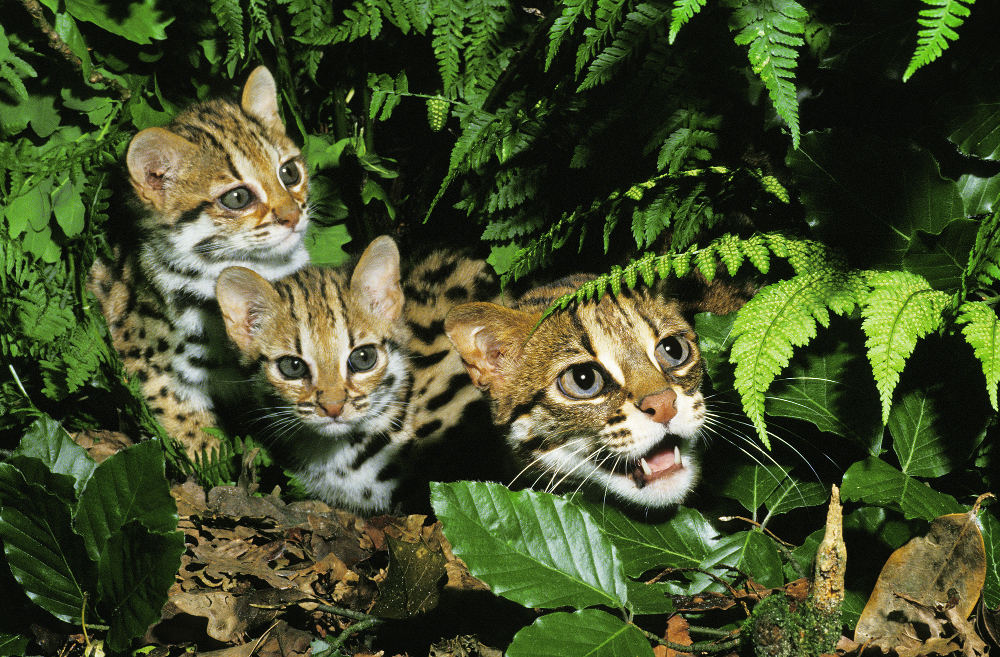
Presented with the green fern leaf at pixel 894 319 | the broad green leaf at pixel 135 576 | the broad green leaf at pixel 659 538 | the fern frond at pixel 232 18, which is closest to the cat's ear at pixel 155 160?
the fern frond at pixel 232 18

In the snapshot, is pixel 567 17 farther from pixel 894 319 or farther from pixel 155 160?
pixel 155 160

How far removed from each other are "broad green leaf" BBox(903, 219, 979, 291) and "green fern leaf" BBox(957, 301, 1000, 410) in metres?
0.28

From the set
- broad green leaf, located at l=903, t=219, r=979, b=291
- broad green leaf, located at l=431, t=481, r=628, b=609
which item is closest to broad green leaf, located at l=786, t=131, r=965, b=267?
broad green leaf, located at l=903, t=219, r=979, b=291

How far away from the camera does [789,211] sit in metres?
3.08

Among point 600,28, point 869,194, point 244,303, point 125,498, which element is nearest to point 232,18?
point 244,303

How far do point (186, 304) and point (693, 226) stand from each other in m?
2.72

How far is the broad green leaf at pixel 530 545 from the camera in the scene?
2.43m

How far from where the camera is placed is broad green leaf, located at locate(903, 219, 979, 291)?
2488mm

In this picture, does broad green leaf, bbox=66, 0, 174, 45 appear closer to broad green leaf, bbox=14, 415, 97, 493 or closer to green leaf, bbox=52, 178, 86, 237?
green leaf, bbox=52, 178, 86, 237

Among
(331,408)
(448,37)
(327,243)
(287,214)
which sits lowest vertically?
(331,408)

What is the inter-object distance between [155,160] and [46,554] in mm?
1972

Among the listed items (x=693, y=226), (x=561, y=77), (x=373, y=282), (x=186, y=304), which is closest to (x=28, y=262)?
(x=186, y=304)

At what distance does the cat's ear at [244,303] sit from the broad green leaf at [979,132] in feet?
9.43

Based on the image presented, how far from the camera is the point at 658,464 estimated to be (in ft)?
9.78
